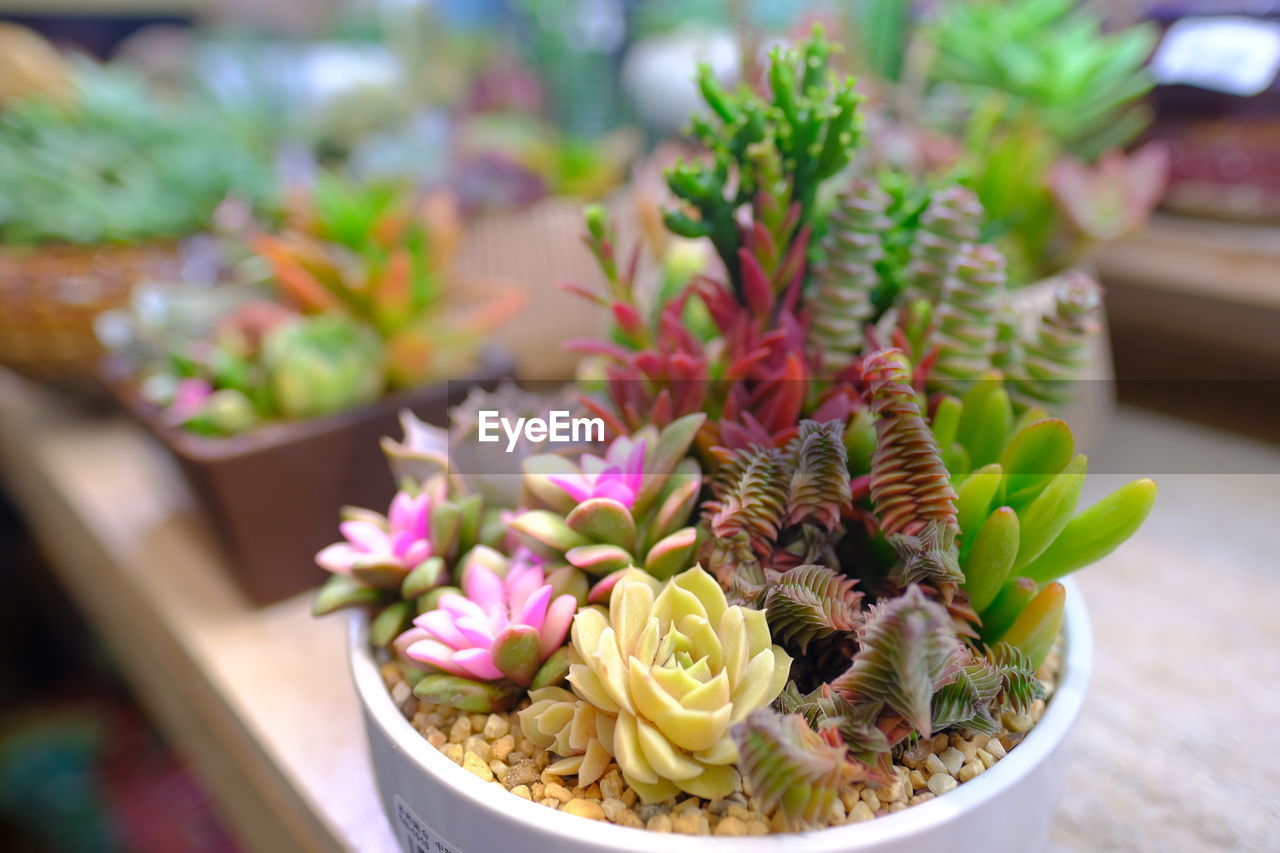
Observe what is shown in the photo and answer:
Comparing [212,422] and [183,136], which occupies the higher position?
[183,136]

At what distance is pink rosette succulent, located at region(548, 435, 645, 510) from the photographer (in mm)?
328

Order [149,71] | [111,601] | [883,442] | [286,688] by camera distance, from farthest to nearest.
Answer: [149,71], [111,601], [286,688], [883,442]

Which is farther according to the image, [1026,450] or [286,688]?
[286,688]

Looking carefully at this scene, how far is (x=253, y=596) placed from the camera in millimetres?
551

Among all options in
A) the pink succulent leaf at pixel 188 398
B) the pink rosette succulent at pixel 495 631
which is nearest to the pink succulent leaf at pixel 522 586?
the pink rosette succulent at pixel 495 631

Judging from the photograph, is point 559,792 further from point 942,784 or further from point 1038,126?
point 1038,126

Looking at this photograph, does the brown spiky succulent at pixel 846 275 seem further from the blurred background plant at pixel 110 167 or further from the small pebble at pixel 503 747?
the blurred background plant at pixel 110 167

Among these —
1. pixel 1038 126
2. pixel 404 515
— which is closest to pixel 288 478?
pixel 404 515

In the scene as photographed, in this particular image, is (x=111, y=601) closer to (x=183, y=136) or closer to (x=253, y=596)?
(x=253, y=596)

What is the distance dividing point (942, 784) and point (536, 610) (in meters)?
0.15

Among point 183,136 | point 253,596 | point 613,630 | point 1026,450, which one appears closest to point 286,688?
point 253,596

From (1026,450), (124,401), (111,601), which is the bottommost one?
(111,601)

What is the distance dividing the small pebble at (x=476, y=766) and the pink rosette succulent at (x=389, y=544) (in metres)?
0.08

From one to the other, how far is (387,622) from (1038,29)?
652mm
